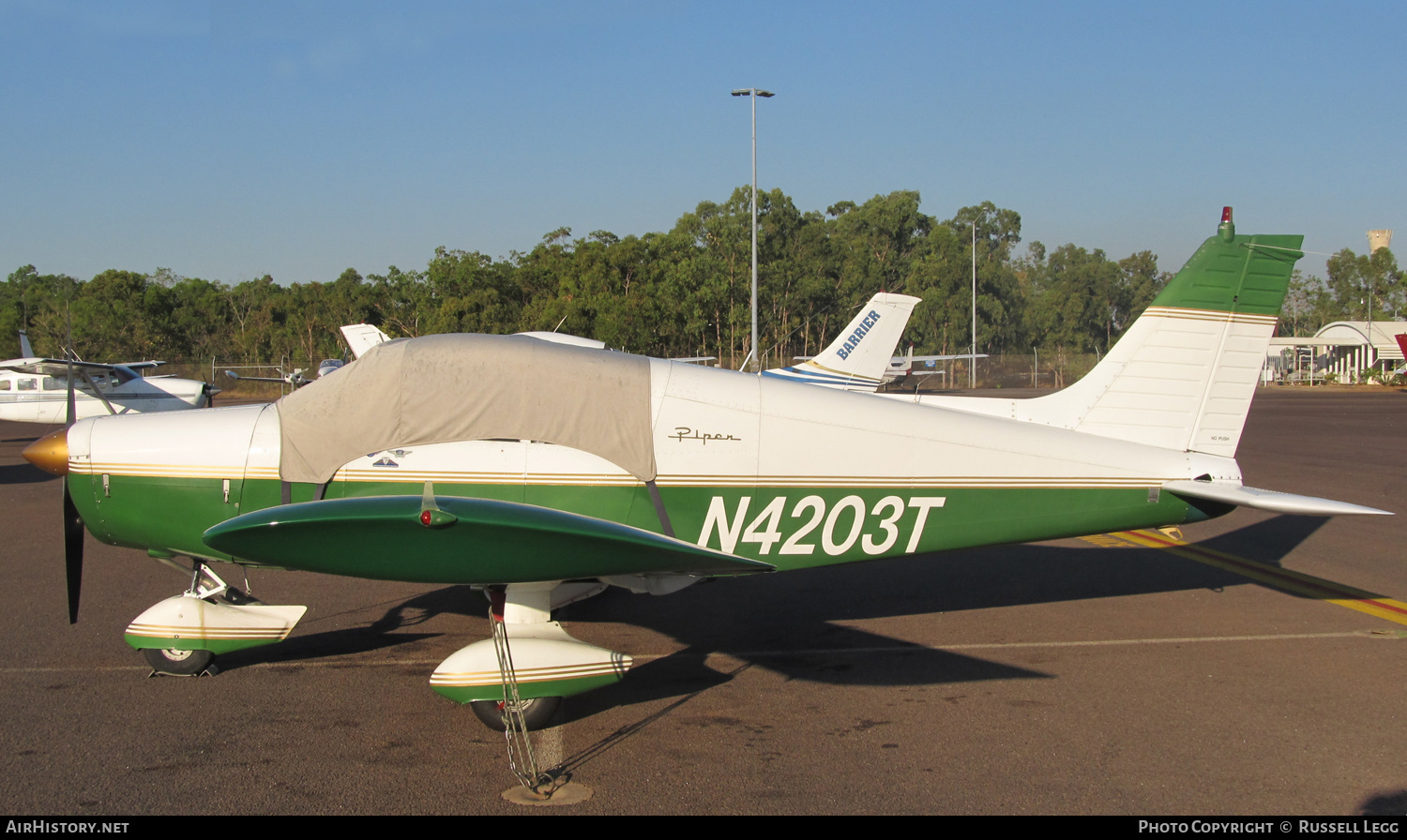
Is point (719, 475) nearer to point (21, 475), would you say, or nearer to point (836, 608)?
point (836, 608)

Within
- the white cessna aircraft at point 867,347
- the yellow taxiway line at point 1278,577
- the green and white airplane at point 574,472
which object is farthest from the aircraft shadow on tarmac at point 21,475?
→ the yellow taxiway line at point 1278,577

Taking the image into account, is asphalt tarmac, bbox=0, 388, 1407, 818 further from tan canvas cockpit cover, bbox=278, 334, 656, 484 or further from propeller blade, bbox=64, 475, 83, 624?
tan canvas cockpit cover, bbox=278, 334, 656, 484

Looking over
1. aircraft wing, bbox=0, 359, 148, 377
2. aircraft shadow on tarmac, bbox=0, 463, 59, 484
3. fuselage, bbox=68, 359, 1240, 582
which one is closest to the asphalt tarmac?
fuselage, bbox=68, 359, 1240, 582

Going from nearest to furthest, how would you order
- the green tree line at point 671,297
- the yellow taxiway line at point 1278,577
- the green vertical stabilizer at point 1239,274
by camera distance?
the green vertical stabilizer at point 1239,274, the yellow taxiway line at point 1278,577, the green tree line at point 671,297

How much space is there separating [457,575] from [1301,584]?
714 cm

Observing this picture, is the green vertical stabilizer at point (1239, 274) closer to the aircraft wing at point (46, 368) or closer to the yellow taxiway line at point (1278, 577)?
the yellow taxiway line at point (1278, 577)

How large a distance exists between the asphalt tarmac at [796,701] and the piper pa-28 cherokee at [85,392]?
15.1 m

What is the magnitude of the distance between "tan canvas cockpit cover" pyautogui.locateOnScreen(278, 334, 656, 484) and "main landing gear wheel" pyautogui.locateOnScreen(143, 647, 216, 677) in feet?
4.34

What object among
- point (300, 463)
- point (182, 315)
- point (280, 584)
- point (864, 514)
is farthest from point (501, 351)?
point (182, 315)

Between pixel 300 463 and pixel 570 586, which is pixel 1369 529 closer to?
pixel 570 586

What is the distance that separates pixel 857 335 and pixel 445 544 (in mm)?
16369

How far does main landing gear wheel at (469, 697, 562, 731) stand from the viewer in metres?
4.62

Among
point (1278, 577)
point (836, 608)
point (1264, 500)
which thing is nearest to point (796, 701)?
point (836, 608)

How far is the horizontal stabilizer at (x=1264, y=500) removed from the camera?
518 centimetres
